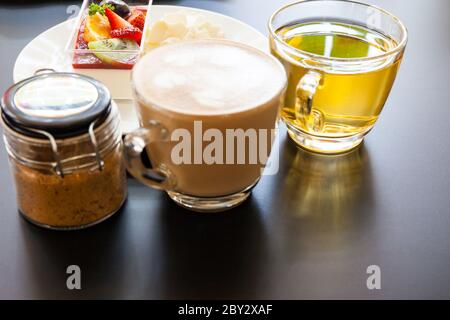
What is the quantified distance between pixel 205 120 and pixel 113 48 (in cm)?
39

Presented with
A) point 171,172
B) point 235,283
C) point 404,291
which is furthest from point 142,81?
point 404,291

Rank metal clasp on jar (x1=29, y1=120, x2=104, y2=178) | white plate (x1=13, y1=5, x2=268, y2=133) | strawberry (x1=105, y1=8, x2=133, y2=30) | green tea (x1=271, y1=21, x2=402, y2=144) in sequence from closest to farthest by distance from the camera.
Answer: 1. metal clasp on jar (x1=29, y1=120, x2=104, y2=178)
2. green tea (x1=271, y1=21, x2=402, y2=144)
3. white plate (x1=13, y1=5, x2=268, y2=133)
4. strawberry (x1=105, y1=8, x2=133, y2=30)

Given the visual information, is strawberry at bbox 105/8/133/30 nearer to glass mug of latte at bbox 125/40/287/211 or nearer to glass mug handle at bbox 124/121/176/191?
glass mug of latte at bbox 125/40/287/211

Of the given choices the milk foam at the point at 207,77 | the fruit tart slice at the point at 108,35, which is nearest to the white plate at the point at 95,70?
the fruit tart slice at the point at 108,35

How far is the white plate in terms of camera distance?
911 millimetres

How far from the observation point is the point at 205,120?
64cm

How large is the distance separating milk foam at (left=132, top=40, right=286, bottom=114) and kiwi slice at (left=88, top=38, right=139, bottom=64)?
0.22 meters

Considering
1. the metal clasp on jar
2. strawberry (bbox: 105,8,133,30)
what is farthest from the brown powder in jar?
strawberry (bbox: 105,8,133,30)

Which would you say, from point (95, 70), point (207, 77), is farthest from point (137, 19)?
point (207, 77)

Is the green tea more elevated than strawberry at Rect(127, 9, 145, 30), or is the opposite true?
the green tea

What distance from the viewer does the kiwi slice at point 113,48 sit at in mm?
943

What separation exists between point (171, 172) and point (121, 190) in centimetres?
7

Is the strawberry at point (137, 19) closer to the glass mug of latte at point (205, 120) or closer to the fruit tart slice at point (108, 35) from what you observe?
the fruit tart slice at point (108, 35)

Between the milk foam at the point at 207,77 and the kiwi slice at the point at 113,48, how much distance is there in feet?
0.71
